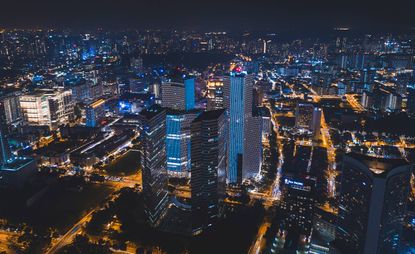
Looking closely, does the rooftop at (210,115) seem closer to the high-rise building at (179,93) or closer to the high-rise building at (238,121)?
the high-rise building at (238,121)

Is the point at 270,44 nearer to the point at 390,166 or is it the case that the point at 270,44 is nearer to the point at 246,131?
the point at 246,131

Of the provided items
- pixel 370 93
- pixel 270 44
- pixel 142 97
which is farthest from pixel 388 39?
pixel 142 97

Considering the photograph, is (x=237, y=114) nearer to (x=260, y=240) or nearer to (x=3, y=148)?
(x=260, y=240)

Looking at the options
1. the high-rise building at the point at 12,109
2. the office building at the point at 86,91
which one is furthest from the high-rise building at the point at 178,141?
the office building at the point at 86,91

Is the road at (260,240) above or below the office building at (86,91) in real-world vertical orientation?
below

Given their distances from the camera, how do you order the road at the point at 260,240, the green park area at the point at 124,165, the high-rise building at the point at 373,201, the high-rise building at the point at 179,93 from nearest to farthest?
the high-rise building at the point at 373,201 → the road at the point at 260,240 → the green park area at the point at 124,165 → the high-rise building at the point at 179,93

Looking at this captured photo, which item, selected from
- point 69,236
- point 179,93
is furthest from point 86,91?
point 69,236
